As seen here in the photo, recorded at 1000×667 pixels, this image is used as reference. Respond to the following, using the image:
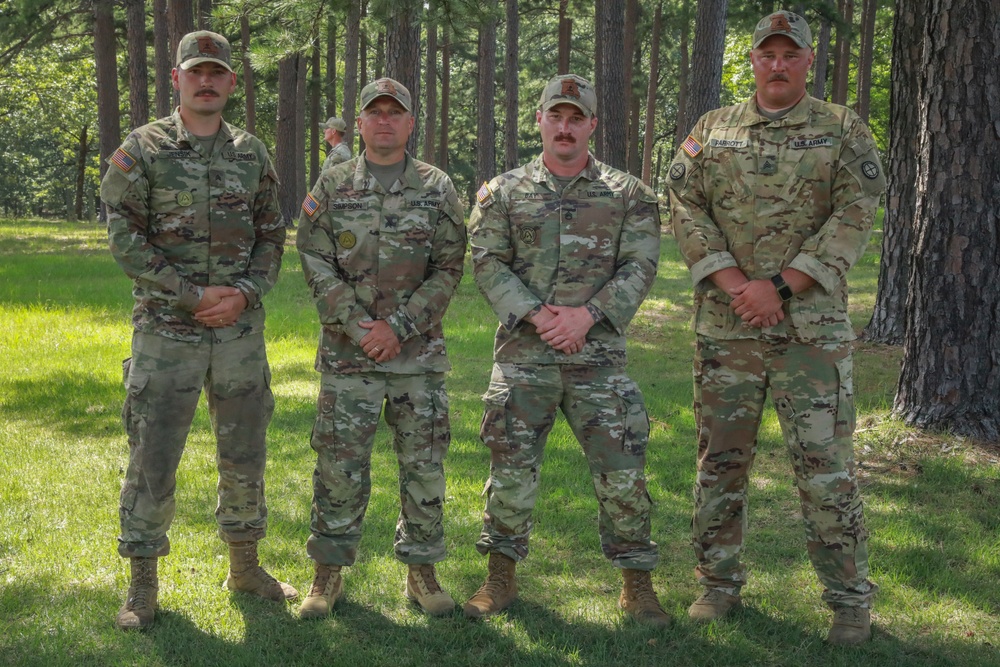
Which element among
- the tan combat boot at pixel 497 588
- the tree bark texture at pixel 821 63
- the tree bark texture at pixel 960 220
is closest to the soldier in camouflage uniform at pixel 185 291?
the tan combat boot at pixel 497 588

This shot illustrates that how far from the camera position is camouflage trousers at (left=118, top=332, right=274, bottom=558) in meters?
4.10

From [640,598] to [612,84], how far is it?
9575 mm

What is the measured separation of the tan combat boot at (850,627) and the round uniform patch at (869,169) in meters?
1.84

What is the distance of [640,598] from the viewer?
4121 millimetres

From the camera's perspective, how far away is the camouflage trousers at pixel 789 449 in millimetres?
3910

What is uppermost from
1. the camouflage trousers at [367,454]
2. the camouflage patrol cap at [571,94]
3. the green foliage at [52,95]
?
the green foliage at [52,95]

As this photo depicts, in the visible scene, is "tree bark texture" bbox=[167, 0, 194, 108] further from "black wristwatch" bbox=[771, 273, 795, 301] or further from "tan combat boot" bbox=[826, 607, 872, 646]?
"tan combat boot" bbox=[826, 607, 872, 646]

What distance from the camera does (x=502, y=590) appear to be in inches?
167

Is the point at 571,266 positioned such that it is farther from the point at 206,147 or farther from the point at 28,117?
the point at 28,117

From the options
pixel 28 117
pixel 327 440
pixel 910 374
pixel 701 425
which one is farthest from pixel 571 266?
pixel 28 117

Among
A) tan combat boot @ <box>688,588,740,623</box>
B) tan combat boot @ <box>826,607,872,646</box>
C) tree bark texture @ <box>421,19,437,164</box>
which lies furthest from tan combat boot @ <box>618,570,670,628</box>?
tree bark texture @ <box>421,19,437,164</box>

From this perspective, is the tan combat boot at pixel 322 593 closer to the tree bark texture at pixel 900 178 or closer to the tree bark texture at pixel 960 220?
the tree bark texture at pixel 960 220

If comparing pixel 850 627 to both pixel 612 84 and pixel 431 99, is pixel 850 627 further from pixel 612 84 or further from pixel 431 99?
pixel 431 99

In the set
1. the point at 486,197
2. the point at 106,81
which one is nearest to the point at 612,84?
the point at 486,197
